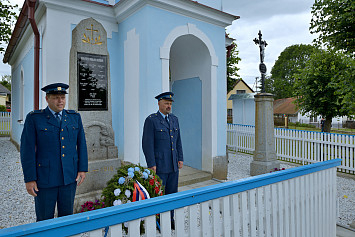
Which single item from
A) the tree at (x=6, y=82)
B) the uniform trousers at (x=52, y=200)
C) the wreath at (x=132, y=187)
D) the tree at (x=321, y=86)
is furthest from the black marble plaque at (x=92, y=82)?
the tree at (x=6, y=82)

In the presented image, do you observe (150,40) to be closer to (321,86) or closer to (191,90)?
(191,90)

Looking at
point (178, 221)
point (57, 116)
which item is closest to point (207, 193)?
point (178, 221)

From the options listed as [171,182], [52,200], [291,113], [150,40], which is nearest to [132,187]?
[171,182]

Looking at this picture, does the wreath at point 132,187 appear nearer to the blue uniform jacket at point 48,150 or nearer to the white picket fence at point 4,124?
the blue uniform jacket at point 48,150

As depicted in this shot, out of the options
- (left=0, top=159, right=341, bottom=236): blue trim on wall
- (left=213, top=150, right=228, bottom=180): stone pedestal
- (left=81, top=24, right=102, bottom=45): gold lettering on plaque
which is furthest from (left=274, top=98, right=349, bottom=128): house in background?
(left=0, top=159, right=341, bottom=236): blue trim on wall

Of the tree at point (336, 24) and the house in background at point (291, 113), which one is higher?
the tree at point (336, 24)

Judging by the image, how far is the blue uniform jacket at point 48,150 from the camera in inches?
95.7

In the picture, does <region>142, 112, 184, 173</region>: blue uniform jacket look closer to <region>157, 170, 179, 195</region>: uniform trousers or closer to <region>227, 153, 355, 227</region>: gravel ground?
<region>157, 170, 179, 195</region>: uniform trousers

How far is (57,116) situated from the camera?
267 centimetres

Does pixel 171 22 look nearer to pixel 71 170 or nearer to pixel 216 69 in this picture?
pixel 216 69

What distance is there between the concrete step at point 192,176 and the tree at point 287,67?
37.2 meters

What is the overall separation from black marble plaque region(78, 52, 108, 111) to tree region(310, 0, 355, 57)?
7474 mm

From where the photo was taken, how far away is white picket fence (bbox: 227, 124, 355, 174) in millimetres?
7035

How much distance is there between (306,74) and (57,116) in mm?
13397
